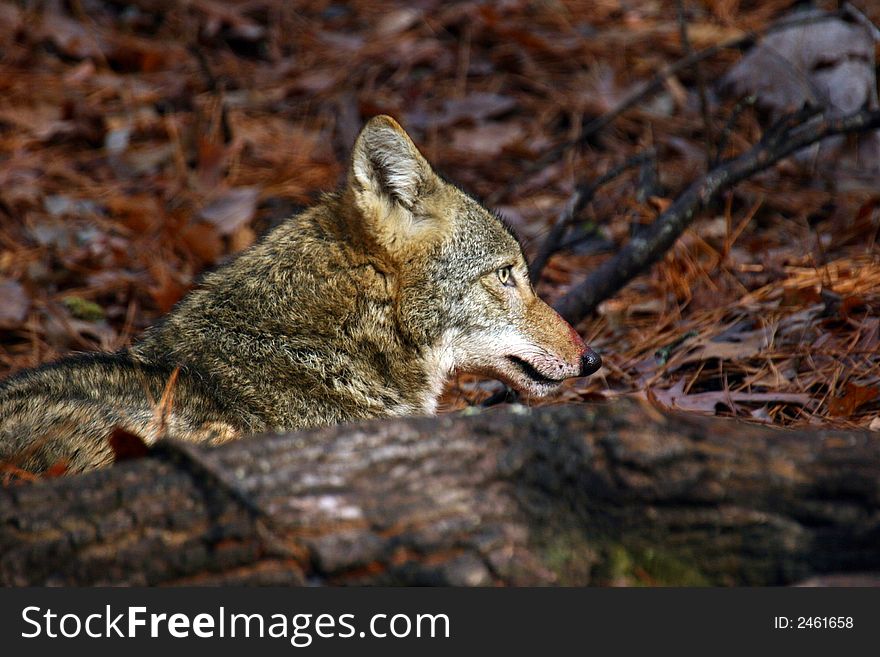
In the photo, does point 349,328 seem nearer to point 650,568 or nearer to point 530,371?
point 530,371

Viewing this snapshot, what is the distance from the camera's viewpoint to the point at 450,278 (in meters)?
4.44

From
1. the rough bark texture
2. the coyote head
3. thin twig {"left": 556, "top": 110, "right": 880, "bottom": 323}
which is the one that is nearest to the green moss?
the rough bark texture

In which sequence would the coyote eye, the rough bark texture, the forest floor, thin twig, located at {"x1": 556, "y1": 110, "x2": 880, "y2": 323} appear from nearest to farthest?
the rough bark texture < the coyote eye < the forest floor < thin twig, located at {"x1": 556, "y1": 110, "x2": 880, "y2": 323}

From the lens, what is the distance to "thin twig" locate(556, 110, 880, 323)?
5301mm

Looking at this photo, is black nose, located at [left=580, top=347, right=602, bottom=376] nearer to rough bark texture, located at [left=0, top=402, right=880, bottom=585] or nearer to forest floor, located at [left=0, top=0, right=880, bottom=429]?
forest floor, located at [left=0, top=0, right=880, bottom=429]

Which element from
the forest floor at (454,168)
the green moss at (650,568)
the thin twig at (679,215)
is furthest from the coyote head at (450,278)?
the green moss at (650,568)

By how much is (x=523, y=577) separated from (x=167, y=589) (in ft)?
2.95

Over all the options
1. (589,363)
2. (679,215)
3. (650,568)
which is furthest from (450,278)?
(650,568)

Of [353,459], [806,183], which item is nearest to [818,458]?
[353,459]

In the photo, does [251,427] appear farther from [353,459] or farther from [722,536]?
[722,536]

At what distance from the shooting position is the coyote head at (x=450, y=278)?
14.2 ft

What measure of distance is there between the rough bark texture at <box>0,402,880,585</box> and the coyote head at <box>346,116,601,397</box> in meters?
1.79

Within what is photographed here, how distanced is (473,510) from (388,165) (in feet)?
7.21

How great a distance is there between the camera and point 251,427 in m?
3.90
